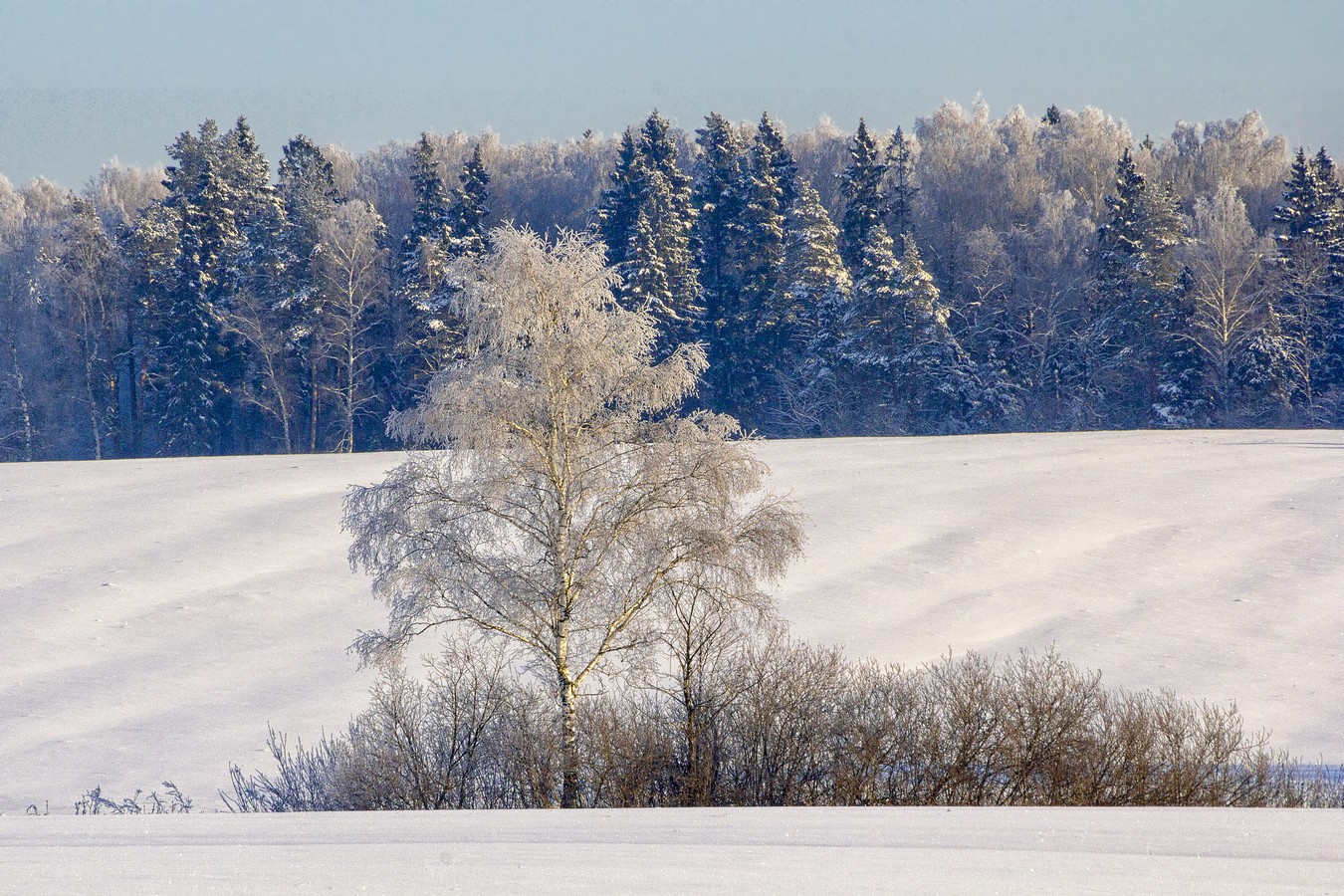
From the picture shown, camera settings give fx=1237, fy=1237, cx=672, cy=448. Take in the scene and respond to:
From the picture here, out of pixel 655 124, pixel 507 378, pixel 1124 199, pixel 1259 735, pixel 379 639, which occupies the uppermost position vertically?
pixel 655 124

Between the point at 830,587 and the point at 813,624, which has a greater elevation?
the point at 830,587

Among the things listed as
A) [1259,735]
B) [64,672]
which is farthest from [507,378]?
[1259,735]

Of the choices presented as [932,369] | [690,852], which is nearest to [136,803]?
[690,852]

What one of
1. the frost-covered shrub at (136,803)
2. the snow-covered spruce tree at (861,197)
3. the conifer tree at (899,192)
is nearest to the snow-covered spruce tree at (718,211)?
the snow-covered spruce tree at (861,197)

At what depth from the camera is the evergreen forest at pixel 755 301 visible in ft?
170

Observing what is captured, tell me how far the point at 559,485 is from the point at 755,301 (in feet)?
135

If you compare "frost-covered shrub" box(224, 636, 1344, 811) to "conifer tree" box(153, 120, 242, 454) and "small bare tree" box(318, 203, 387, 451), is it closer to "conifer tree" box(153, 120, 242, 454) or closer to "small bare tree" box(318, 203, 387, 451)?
"small bare tree" box(318, 203, 387, 451)

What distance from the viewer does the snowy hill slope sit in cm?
1977

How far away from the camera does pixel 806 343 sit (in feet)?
184

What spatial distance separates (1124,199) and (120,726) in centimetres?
4853

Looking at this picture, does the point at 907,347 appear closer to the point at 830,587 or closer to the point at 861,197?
the point at 861,197

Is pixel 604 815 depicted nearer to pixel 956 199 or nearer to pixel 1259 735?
pixel 1259 735

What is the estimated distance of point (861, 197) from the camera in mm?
59000

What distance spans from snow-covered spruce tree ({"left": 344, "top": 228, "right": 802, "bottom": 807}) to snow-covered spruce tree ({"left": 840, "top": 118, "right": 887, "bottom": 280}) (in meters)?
42.6
